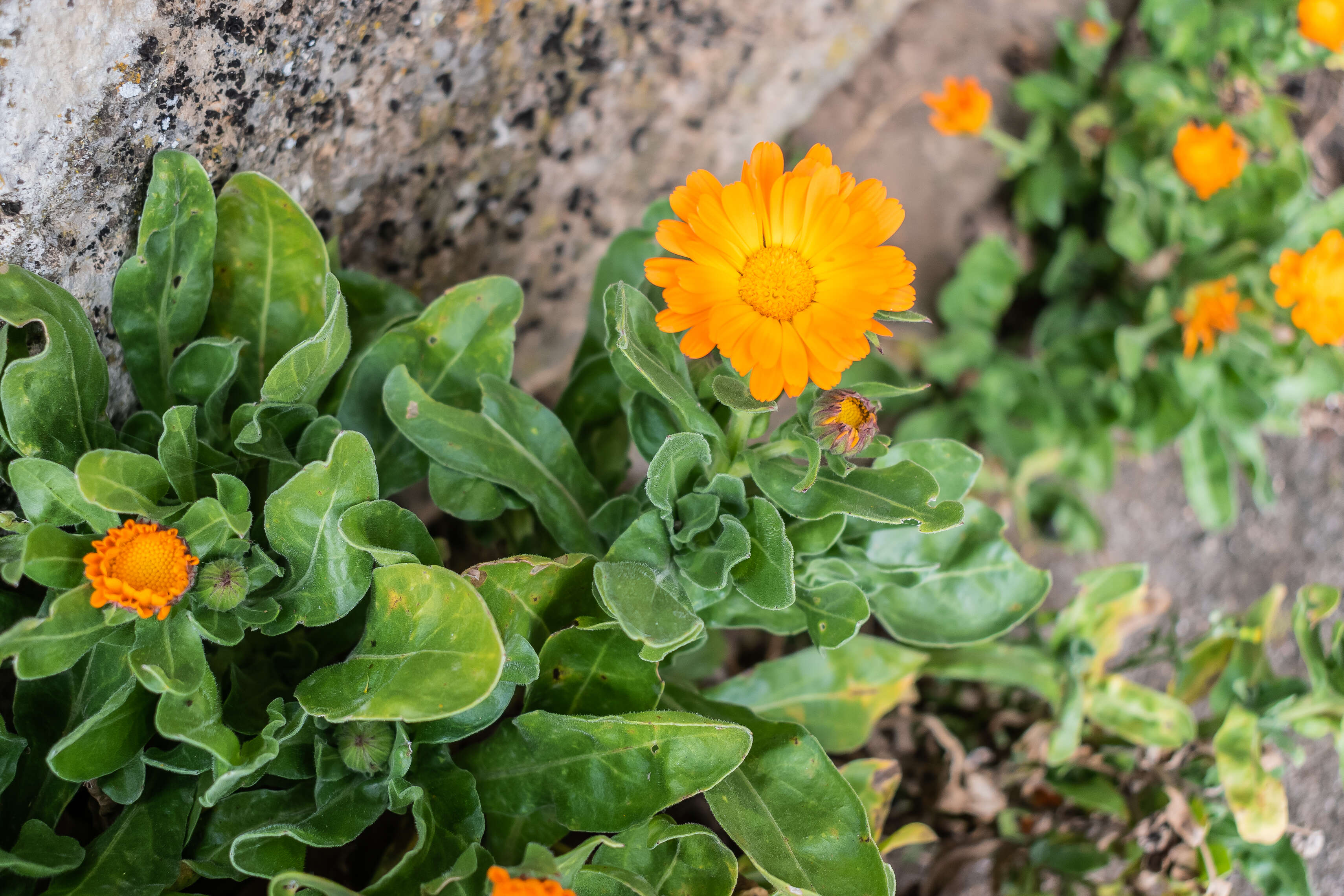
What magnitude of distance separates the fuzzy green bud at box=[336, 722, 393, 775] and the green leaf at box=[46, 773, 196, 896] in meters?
0.26

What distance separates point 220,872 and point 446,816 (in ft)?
1.11

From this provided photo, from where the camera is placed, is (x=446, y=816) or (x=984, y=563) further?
(x=984, y=563)

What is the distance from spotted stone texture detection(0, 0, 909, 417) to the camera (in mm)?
1379

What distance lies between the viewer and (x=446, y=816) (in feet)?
4.92

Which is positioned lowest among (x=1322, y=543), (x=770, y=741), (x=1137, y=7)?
(x=1322, y=543)

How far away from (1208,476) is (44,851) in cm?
292

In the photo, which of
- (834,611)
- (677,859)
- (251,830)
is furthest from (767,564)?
(251,830)

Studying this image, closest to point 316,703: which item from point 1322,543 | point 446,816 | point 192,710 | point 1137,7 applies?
point 192,710

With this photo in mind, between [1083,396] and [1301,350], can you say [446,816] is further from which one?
[1301,350]

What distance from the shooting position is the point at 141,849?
4.63ft

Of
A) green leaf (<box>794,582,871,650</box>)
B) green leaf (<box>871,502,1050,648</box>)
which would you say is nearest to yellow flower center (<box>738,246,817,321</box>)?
green leaf (<box>794,582,871,650</box>)

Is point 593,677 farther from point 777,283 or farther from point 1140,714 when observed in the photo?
point 1140,714

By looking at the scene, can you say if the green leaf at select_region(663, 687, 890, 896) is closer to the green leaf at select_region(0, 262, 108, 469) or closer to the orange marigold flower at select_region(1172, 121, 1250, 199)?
the green leaf at select_region(0, 262, 108, 469)

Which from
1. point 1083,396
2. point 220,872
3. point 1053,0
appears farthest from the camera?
point 1053,0
